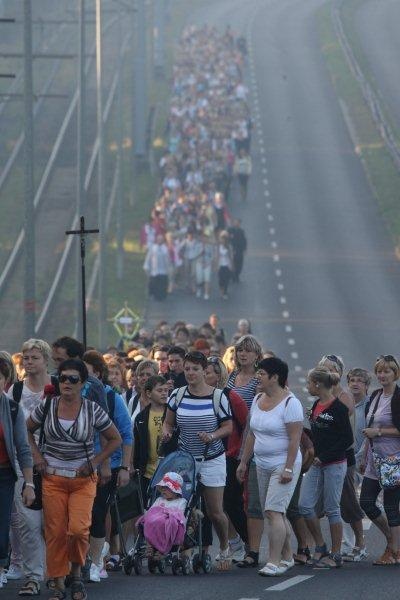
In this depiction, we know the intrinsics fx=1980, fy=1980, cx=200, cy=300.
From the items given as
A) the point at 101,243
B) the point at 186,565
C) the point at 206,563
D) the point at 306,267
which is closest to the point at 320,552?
the point at 206,563

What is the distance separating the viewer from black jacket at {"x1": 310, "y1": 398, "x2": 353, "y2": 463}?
1595 centimetres

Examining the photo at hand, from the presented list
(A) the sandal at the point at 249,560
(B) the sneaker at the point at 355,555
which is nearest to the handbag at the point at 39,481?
(A) the sandal at the point at 249,560

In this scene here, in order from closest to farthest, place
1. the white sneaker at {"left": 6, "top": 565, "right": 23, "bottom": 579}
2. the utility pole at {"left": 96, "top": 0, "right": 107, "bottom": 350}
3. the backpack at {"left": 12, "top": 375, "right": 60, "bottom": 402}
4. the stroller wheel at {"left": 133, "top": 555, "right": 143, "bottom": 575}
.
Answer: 1. the backpack at {"left": 12, "top": 375, "right": 60, "bottom": 402}
2. the white sneaker at {"left": 6, "top": 565, "right": 23, "bottom": 579}
3. the stroller wheel at {"left": 133, "top": 555, "right": 143, "bottom": 575}
4. the utility pole at {"left": 96, "top": 0, "right": 107, "bottom": 350}

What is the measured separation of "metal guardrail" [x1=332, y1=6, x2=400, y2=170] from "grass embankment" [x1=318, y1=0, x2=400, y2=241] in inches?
8.7

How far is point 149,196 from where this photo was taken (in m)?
58.2

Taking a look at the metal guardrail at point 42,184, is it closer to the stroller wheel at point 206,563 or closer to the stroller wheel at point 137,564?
the stroller wheel at point 206,563

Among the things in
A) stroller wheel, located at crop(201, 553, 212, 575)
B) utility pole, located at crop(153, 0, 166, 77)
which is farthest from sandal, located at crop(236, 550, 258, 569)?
utility pole, located at crop(153, 0, 166, 77)

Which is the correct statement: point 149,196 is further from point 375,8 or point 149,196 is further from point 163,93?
point 375,8

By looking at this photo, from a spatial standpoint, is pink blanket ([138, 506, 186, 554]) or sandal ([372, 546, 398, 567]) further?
sandal ([372, 546, 398, 567])

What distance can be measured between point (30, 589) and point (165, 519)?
1.60 metres

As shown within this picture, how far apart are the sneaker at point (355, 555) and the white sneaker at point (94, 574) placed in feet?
9.20

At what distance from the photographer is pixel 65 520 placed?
1362 centimetres

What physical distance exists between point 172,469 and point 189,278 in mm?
31193

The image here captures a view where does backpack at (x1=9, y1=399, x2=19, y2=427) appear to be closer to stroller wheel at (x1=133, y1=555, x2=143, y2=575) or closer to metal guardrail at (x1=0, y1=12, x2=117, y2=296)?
stroller wheel at (x1=133, y1=555, x2=143, y2=575)
